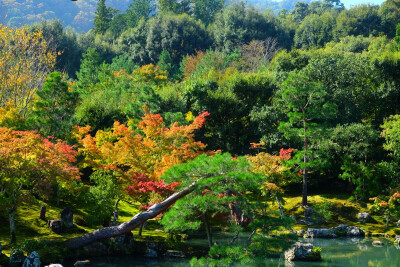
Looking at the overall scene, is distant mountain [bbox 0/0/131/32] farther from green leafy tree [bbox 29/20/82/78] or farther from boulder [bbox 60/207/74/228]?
boulder [bbox 60/207/74/228]

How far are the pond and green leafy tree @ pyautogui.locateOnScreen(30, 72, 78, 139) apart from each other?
738cm

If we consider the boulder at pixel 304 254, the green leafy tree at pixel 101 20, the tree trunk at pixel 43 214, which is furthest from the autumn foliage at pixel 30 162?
the green leafy tree at pixel 101 20

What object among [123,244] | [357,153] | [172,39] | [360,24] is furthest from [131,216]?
[360,24]

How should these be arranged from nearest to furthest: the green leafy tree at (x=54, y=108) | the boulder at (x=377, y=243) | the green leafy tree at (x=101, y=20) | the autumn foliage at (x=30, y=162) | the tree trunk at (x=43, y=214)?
the autumn foliage at (x=30, y=162) < the tree trunk at (x=43, y=214) < the boulder at (x=377, y=243) < the green leafy tree at (x=54, y=108) < the green leafy tree at (x=101, y=20)

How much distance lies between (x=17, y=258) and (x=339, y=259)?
35.6 feet

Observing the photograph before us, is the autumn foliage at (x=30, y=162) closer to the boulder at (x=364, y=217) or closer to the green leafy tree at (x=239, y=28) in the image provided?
the boulder at (x=364, y=217)

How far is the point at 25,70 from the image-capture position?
22297mm

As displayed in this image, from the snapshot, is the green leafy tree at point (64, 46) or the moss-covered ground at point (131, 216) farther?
the green leafy tree at point (64, 46)

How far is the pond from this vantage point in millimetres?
14180

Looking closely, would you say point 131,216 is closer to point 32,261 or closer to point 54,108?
point 54,108

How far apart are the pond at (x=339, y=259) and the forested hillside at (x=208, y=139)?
129 cm

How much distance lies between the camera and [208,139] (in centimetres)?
2744

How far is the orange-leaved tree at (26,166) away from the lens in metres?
12.8

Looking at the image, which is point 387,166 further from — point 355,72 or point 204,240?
point 204,240
